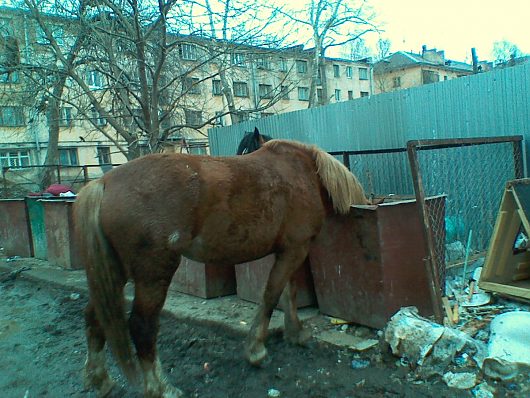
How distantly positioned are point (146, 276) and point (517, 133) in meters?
4.80

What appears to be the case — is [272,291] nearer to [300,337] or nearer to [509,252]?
[300,337]

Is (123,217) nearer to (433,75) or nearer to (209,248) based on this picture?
(209,248)

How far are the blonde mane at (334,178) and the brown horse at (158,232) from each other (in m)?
0.42

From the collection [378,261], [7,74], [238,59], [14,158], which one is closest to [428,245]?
[378,261]

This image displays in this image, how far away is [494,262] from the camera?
14.3ft

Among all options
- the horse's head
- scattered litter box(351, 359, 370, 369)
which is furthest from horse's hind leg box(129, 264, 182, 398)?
the horse's head

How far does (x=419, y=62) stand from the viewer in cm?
5706

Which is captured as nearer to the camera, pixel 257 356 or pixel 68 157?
pixel 257 356

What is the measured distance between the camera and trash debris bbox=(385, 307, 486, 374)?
3.30 meters

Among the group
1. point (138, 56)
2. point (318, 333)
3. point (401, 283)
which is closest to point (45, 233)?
point (138, 56)

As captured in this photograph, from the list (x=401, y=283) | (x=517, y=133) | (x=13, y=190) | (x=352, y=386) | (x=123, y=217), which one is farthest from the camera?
(x=13, y=190)

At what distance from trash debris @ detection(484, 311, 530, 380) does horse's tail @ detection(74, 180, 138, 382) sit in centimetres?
246

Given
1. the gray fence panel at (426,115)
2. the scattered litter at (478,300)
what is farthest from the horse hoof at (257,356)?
the gray fence panel at (426,115)

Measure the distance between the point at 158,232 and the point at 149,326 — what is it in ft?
2.11
